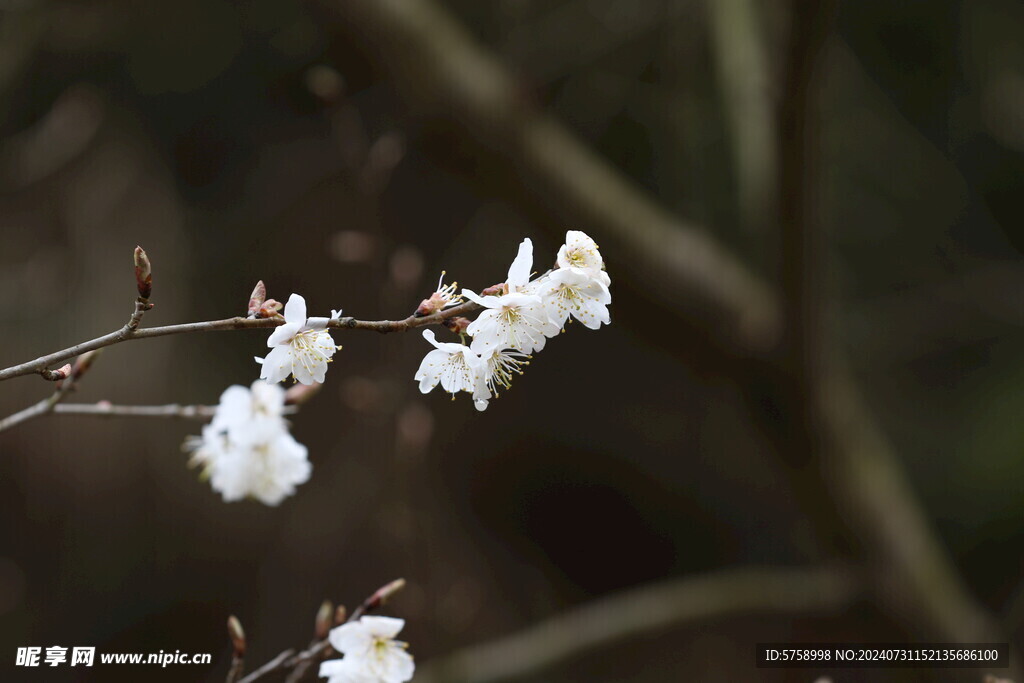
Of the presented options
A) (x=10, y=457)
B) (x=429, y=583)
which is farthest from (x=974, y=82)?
(x=10, y=457)

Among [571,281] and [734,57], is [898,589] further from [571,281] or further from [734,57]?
[571,281]

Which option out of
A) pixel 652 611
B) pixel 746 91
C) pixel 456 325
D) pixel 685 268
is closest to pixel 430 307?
pixel 456 325

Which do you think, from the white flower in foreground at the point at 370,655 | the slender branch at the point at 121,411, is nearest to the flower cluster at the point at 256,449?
the slender branch at the point at 121,411

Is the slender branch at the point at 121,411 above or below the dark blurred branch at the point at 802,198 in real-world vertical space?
below

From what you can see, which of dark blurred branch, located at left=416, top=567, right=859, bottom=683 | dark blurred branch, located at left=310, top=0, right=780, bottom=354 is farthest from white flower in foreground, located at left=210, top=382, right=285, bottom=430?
dark blurred branch, located at left=416, top=567, right=859, bottom=683

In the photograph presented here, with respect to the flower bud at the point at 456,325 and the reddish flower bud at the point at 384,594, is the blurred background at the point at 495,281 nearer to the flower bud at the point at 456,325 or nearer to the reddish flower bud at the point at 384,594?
the reddish flower bud at the point at 384,594

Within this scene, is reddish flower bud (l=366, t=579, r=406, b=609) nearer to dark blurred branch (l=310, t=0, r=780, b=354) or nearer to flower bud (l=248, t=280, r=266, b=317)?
flower bud (l=248, t=280, r=266, b=317)
